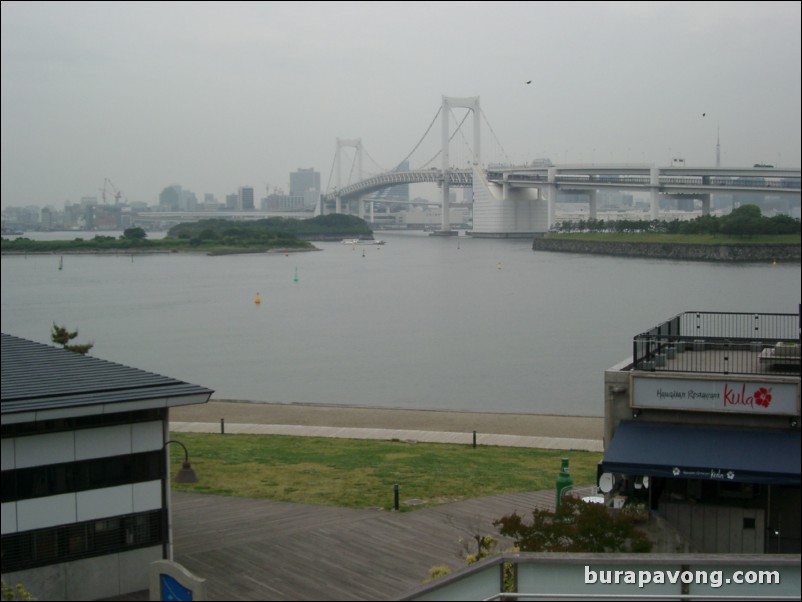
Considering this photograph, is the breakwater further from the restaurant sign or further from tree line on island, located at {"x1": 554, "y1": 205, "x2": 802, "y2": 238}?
the restaurant sign

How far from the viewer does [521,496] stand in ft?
22.4

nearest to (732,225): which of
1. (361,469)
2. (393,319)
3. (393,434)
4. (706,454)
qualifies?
(393,319)

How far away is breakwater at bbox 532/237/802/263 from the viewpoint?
45.0 metres

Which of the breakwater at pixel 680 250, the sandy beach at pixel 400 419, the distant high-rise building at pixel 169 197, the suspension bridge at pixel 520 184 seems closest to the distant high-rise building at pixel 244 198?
the distant high-rise building at pixel 169 197

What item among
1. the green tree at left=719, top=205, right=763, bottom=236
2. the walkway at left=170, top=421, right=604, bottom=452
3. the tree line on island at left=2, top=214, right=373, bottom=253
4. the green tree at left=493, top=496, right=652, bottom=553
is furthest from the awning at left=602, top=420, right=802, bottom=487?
the tree line on island at left=2, top=214, right=373, bottom=253

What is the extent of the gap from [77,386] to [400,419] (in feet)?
25.6

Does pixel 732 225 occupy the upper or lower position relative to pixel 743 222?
lower

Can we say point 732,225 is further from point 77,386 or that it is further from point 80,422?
point 80,422

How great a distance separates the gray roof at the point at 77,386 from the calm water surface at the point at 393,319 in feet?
29.6

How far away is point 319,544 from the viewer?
5.38 meters

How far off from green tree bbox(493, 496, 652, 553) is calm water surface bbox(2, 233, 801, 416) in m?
9.09

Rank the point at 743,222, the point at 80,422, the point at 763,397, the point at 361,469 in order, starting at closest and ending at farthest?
the point at 80,422, the point at 763,397, the point at 361,469, the point at 743,222

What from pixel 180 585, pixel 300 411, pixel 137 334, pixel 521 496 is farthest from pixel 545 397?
pixel 137 334

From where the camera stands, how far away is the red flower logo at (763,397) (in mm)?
4887
